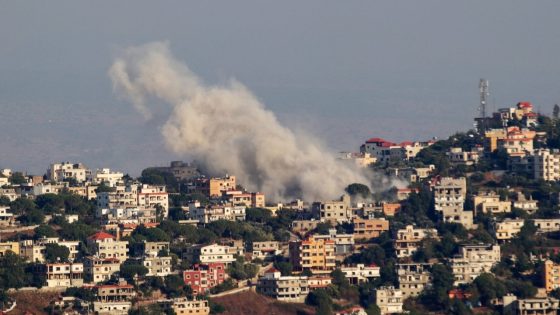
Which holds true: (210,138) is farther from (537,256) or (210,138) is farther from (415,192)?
(537,256)

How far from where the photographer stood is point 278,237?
8200 cm

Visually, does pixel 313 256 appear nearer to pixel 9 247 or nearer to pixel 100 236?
pixel 100 236

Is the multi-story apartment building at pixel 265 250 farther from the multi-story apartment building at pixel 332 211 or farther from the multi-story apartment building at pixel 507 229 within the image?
the multi-story apartment building at pixel 507 229

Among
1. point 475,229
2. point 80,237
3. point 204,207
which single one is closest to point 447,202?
point 475,229

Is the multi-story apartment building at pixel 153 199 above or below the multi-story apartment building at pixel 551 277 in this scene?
above

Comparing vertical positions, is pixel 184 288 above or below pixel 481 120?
below

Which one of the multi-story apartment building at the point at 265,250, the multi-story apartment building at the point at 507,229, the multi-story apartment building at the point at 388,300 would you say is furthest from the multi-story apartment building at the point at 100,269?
the multi-story apartment building at the point at 507,229

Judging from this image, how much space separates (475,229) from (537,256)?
4.10 metres

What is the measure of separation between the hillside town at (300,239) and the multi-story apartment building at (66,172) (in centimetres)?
8

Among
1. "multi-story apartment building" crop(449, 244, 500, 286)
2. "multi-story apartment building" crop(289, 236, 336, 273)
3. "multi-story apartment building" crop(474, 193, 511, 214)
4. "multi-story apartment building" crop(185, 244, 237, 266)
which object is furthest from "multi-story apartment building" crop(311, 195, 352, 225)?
"multi-story apartment building" crop(185, 244, 237, 266)

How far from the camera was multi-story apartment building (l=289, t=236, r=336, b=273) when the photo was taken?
255 feet

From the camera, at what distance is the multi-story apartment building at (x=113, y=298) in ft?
233

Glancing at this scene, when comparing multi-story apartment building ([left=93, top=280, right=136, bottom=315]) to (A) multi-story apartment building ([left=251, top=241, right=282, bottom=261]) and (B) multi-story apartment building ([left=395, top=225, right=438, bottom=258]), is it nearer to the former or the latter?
(A) multi-story apartment building ([left=251, top=241, right=282, bottom=261])

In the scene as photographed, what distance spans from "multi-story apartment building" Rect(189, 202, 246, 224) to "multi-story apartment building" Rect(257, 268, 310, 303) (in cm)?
1009
